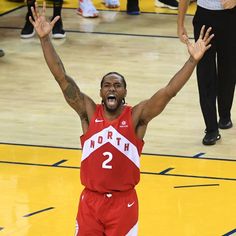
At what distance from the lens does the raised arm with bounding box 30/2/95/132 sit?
5.55 meters

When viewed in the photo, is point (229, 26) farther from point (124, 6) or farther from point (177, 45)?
point (124, 6)

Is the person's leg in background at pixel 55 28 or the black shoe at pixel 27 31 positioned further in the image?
the black shoe at pixel 27 31

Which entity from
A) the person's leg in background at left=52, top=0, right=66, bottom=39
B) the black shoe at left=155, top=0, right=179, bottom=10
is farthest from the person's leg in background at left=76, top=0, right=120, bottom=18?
the person's leg in background at left=52, top=0, right=66, bottom=39

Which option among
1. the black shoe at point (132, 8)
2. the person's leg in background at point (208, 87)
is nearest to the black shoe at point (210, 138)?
the person's leg in background at point (208, 87)

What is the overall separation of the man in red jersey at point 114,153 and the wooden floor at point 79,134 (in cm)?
117

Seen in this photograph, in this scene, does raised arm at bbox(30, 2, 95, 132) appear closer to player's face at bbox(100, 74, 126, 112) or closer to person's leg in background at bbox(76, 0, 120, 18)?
player's face at bbox(100, 74, 126, 112)

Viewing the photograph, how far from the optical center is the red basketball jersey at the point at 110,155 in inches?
210

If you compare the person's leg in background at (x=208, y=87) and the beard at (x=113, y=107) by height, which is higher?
the beard at (x=113, y=107)

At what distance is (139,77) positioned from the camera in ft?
34.4

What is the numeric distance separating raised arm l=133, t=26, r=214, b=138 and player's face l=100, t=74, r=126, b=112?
0.51 ft

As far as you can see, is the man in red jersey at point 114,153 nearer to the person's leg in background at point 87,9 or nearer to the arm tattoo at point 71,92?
the arm tattoo at point 71,92

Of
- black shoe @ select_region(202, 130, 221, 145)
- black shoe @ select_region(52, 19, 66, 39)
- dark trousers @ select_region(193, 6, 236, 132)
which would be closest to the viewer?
dark trousers @ select_region(193, 6, 236, 132)

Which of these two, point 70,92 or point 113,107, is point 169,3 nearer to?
point 70,92

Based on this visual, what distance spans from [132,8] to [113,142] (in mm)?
8238
